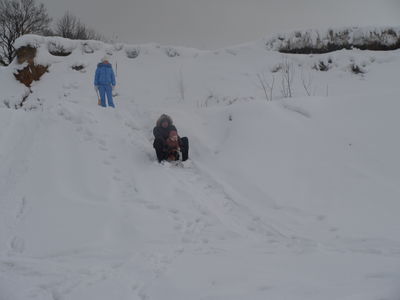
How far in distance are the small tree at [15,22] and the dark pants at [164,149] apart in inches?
930

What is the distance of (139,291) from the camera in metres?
2.78

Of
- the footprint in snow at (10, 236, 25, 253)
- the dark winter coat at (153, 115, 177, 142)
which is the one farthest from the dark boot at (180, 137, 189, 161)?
the footprint in snow at (10, 236, 25, 253)

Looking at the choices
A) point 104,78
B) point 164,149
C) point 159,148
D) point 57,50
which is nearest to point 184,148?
point 164,149

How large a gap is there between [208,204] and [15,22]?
1059 inches

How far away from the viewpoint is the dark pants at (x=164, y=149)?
6.20 m

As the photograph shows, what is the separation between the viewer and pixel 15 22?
25.5 metres

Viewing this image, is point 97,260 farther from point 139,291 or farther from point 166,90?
point 166,90

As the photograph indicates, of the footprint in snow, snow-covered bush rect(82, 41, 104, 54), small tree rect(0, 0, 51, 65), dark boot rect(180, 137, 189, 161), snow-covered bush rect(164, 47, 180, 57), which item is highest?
small tree rect(0, 0, 51, 65)

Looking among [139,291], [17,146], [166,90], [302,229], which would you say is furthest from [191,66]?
[139,291]

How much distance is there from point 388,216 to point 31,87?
13.2m

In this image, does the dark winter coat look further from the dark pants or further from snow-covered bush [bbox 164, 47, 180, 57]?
snow-covered bush [bbox 164, 47, 180, 57]

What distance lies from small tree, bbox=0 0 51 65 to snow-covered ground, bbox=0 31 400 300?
835 inches

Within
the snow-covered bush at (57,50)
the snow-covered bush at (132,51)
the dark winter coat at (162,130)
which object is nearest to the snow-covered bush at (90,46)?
the snow-covered bush at (57,50)

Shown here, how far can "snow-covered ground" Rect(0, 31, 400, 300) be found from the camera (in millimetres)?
2881
